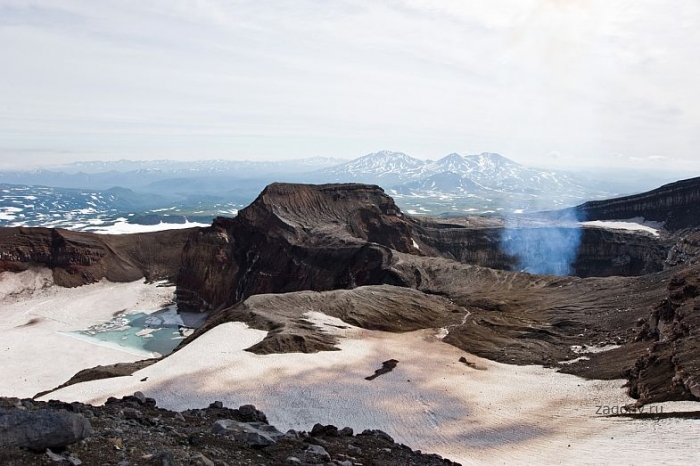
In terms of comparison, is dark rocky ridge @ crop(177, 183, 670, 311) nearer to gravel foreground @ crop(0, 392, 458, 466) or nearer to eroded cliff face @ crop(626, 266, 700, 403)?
eroded cliff face @ crop(626, 266, 700, 403)

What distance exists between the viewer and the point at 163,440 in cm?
1363

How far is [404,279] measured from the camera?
5912 centimetres

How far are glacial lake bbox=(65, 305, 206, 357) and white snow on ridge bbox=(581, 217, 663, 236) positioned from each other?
74.6 m

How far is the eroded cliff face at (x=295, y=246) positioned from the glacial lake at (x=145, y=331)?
411cm

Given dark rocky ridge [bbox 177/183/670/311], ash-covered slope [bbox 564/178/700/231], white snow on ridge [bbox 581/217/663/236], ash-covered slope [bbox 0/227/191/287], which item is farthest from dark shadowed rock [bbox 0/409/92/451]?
ash-covered slope [bbox 564/178/700/231]

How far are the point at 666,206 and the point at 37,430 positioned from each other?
368 feet

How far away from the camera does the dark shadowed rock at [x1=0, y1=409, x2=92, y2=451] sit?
10852mm

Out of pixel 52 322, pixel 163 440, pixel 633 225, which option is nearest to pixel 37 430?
pixel 163 440

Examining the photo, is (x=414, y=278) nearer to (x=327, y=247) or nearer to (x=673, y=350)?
(x=327, y=247)

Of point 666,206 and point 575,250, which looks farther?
point 666,206

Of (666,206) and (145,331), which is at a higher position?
(666,206)

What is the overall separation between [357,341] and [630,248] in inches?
2744

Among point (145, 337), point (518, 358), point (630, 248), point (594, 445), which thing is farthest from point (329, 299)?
point (630, 248)

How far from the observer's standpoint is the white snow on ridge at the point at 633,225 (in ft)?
318
